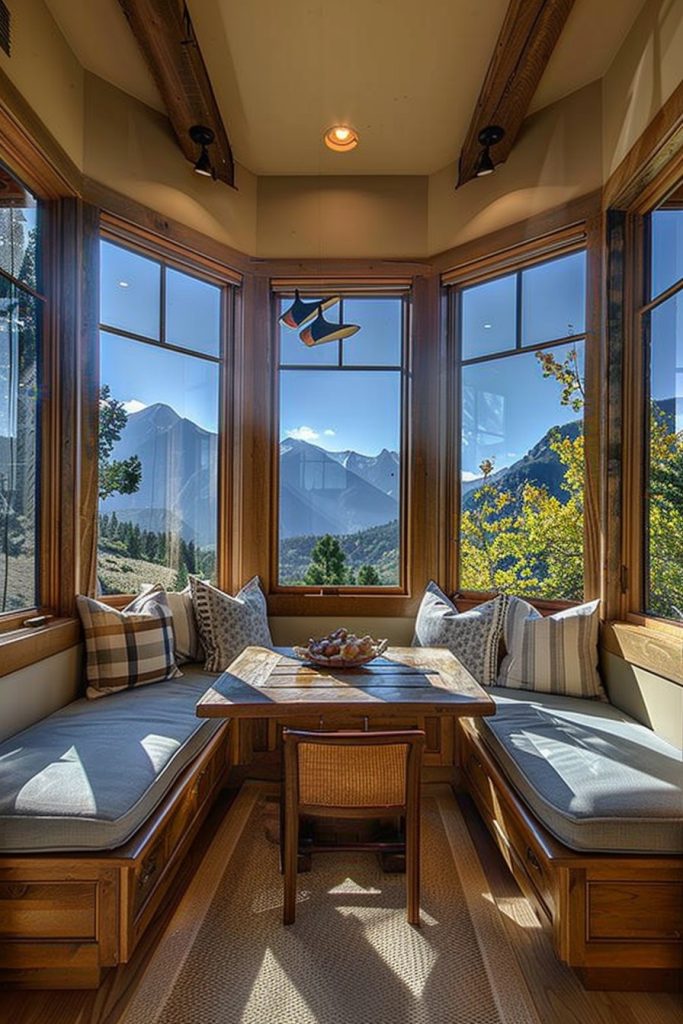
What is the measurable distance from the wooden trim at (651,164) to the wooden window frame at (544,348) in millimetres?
169

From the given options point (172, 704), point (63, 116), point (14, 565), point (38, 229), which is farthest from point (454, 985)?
point (63, 116)

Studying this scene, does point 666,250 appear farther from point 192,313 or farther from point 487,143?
point 192,313

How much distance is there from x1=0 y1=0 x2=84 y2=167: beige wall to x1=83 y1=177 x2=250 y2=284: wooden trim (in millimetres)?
165

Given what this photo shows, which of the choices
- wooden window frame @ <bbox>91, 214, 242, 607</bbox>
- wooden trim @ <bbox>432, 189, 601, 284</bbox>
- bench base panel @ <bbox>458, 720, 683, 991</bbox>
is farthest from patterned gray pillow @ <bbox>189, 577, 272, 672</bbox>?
wooden trim @ <bbox>432, 189, 601, 284</bbox>

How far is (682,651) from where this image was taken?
1.99m

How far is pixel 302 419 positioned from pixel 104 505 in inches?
50.8

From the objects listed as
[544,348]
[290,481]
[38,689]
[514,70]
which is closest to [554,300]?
[544,348]

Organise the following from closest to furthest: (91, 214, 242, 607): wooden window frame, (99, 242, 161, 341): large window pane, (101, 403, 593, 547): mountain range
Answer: (99, 242, 161, 341): large window pane < (101, 403, 593, 547): mountain range < (91, 214, 242, 607): wooden window frame

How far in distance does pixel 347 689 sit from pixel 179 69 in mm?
2772

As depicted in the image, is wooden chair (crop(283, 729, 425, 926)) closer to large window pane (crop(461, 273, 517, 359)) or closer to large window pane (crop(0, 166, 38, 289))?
large window pane (crop(0, 166, 38, 289))

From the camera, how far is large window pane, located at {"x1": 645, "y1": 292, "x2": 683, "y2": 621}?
2.21 m

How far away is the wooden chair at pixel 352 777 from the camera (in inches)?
67.4

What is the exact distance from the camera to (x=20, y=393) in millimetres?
2307

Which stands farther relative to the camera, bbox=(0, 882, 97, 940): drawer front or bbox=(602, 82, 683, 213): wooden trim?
bbox=(602, 82, 683, 213): wooden trim
